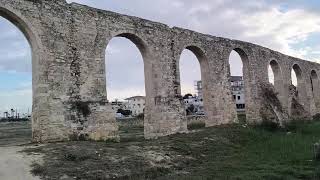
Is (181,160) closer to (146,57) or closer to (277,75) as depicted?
(146,57)

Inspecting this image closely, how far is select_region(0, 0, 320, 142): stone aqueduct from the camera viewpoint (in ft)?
40.7

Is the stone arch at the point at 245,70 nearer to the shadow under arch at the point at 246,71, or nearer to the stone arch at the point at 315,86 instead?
the shadow under arch at the point at 246,71

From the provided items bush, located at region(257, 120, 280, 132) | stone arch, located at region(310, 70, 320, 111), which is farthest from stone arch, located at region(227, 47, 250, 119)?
stone arch, located at region(310, 70, 320, 111)

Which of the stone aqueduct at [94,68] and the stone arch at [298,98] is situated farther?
the stone arch at [298,98]

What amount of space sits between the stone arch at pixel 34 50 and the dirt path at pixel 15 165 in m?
2.62

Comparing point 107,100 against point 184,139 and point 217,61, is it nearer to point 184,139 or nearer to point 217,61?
point 184,139

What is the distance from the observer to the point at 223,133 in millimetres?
15609

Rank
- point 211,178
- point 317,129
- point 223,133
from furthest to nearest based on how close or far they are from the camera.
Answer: point 317,129
point 223,133
point 211,178

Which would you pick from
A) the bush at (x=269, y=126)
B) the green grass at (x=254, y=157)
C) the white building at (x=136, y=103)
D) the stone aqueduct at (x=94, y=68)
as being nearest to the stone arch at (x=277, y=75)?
the bush at (x=269, y=126)

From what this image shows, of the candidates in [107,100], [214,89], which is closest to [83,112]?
[107,100]

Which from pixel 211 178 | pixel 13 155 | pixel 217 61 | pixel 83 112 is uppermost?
pixel 217 61

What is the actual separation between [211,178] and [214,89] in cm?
1102

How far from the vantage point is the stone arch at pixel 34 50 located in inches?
468

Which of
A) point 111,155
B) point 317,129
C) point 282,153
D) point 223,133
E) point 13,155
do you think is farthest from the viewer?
point 317,129
